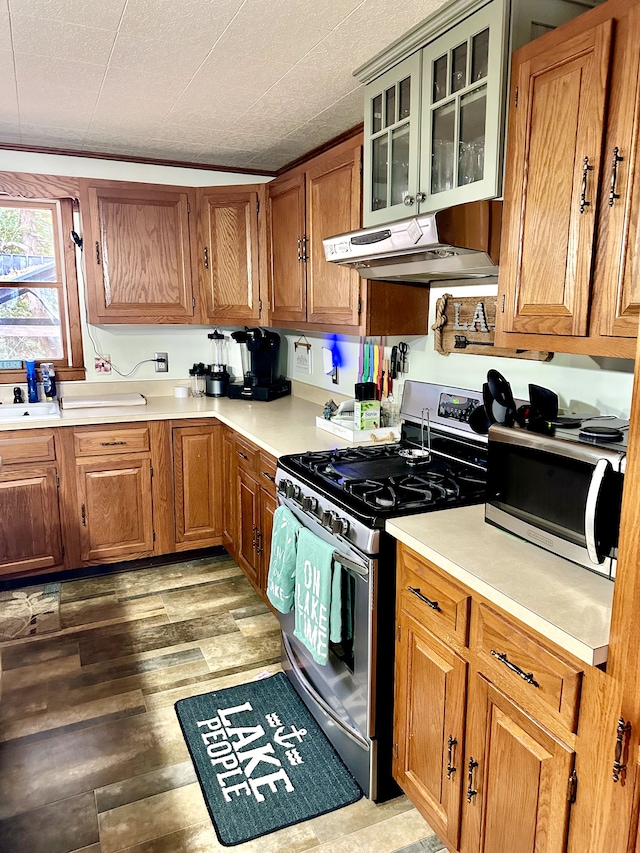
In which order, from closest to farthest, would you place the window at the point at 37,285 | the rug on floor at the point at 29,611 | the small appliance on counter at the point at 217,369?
the rug on floor at the point at 29,611 < the window at the point at 37,285 < the small appliance on counter at the point at 217,369

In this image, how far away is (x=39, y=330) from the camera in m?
3.67

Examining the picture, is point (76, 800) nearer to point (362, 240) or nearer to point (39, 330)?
point (362, 240)

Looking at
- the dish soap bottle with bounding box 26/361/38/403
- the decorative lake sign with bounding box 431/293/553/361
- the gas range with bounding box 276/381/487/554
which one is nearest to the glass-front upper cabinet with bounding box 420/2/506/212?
the decorative lake sign with bounding box 431/293/553/361

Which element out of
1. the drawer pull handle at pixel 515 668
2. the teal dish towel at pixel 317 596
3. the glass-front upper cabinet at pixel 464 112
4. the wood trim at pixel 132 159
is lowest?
the teal dish towel at pixel 317 596

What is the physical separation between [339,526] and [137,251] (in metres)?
2.34

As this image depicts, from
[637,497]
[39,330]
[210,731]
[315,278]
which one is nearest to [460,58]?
[315,278]

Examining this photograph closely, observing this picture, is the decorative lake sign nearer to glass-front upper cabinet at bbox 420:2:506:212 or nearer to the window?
glass-front upper cabinet at bbox 420:2:506:212

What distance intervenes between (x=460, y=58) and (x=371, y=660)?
181cm

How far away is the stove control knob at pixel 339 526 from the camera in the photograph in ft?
6.02

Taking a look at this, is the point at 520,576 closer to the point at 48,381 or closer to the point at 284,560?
the point at 284,560

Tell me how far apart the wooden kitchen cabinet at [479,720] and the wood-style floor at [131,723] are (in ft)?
1.00

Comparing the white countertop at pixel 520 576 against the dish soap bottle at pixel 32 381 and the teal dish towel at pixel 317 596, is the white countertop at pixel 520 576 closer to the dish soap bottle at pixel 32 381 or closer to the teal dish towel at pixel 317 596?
the teal dish towel at pixel 317 596

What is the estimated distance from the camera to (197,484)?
11.5ft

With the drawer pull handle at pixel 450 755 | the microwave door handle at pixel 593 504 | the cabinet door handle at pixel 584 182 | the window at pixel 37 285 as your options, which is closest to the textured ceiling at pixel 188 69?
the window at pixel 37 285
